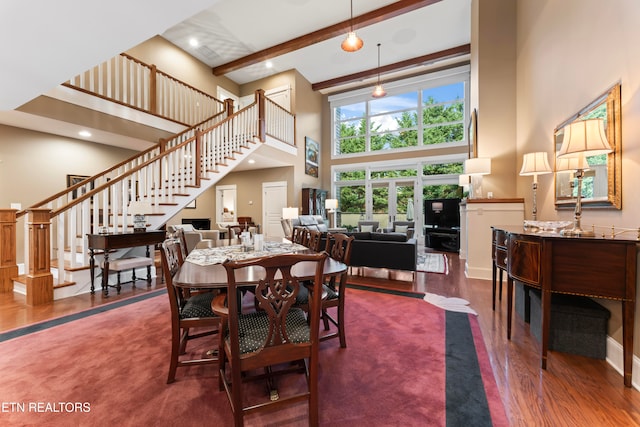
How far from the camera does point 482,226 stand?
13.7ft

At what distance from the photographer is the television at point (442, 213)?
23.1 ft

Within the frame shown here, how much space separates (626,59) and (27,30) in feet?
14.4

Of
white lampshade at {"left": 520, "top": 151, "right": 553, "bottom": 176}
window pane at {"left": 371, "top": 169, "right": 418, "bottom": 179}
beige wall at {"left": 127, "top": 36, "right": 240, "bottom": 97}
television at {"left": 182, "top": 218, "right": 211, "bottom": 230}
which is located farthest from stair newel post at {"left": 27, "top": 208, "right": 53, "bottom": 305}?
window pane at {"left": 371, "top": 169, "right": 418, "bottom": 179}

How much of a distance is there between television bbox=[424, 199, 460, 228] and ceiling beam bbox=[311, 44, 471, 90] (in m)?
3.95

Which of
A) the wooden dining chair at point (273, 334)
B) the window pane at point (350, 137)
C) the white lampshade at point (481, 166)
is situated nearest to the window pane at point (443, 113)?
the window pane at point (350, 137)

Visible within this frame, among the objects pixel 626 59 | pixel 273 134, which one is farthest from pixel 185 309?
pixel 273 134

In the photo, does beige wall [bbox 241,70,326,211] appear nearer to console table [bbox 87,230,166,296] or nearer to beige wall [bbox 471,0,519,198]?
console table [bbox 87,230,166,296]

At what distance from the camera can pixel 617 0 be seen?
1887 mm

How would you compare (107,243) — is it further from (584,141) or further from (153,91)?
(584,141)

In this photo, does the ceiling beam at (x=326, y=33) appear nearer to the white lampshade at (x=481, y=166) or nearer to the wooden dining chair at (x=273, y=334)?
the white lampshade at (x=481, y=166)

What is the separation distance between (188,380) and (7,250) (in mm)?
4190

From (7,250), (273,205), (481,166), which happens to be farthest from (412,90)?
(7,250)

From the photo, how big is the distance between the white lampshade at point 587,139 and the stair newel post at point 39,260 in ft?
17.5

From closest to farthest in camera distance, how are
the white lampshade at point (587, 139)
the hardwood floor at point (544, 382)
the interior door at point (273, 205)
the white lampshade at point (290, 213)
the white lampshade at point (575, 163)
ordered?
1. the hardwood floor at point (544, 382)
2. the white lampshade at point (587, 139)
3. the white lampshade at point (575, 163)
4. the white lampshade at point (290, 213)
5. the interior door at point (273, 205)
